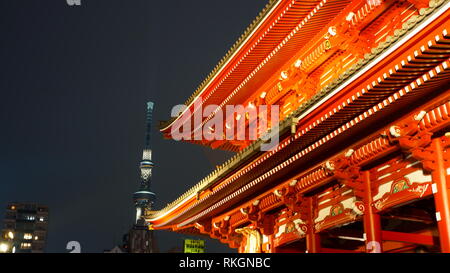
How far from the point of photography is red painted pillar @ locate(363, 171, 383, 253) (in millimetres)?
11961

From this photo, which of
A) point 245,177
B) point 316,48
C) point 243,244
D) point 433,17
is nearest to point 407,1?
point 316,48

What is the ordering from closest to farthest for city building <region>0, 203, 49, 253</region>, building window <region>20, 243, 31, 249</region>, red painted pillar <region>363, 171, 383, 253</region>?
red painted pillar <region>363, 171, 383, 253</region>, building window <region>20, 243, 31, 249</region>, city building <region>0, 203, 49, 253</region>

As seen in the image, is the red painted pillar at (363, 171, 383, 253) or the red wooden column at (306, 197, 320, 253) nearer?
the red painted pillar at (363, 171, 383, 253)

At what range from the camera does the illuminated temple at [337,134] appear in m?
10.1

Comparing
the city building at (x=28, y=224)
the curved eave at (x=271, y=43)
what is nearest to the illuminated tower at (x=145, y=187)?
the city building at (x=28, y=224)

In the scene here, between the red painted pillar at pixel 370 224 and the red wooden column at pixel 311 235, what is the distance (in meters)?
2.75

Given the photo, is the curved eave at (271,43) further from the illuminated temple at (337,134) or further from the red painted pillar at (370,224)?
the red painted pillar at (370,224)

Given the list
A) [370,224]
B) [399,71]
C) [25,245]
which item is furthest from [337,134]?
[25,245]

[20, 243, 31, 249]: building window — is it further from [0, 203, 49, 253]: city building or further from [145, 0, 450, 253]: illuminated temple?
[145, 0, 450, 253]: illuminated temple

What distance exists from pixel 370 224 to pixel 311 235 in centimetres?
301

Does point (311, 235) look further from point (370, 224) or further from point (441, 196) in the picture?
point (441, 196)

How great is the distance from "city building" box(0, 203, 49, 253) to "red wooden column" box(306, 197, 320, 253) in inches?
4684

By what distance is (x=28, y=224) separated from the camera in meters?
124

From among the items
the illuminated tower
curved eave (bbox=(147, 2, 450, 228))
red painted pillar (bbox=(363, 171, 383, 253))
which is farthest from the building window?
red painted pillar (bbox=(363, 171, 383, 253))
